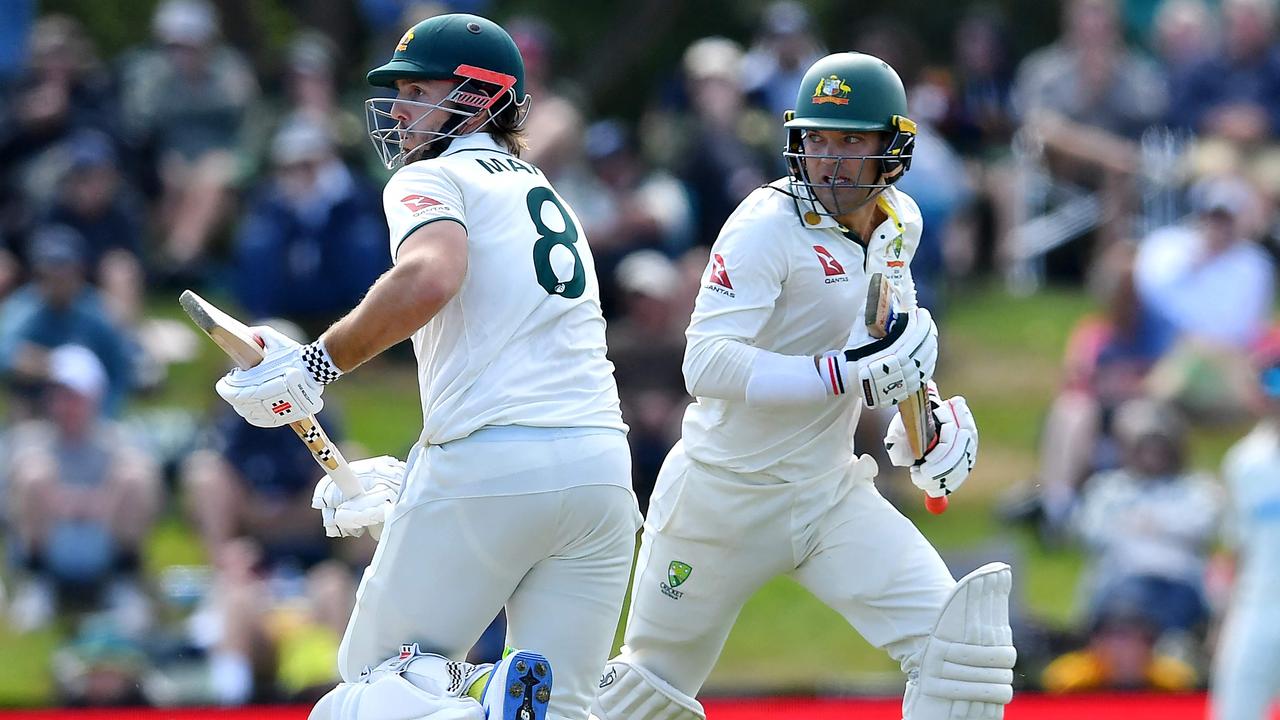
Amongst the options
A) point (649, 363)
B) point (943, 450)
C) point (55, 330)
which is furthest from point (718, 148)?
point (943, 450)

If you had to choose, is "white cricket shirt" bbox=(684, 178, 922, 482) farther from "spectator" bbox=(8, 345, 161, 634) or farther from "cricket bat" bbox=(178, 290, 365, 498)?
"spectator" bbox=(8, 345, 161, 634)

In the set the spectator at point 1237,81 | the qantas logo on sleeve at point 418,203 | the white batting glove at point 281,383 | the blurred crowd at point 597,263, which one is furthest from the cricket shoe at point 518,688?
the spectator at point 1237,81

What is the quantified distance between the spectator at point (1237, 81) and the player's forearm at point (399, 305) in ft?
29.0

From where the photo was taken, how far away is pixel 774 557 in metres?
5.41

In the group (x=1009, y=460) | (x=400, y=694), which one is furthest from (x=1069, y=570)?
(x=400, y=694)

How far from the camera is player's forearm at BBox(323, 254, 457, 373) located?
14.6 ft

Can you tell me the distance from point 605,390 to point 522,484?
37 centimetres

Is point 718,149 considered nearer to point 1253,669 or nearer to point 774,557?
point 1253,669

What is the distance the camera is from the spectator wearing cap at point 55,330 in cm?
1012

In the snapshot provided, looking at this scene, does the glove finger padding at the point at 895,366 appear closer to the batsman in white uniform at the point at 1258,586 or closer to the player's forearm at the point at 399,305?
the player's forearm at the point at 399,305

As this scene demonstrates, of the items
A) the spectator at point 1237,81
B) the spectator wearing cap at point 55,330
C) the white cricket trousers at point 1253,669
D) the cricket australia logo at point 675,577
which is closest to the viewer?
the cricket australia logo at point 675,577

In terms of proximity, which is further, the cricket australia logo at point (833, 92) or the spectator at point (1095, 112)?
the spectator at point (1095, 112)

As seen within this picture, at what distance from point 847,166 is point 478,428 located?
127cm

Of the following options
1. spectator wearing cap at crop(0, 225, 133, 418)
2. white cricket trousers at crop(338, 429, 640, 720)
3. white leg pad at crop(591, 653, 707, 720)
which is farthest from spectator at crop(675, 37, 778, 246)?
white cricket trousers at crop(338, 429, 640, 720)
